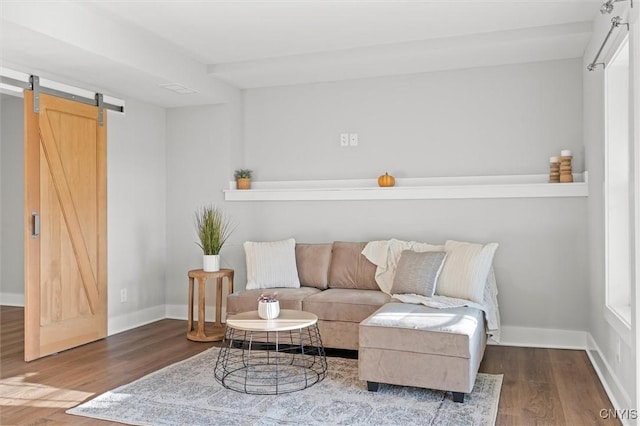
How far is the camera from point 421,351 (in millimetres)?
3240

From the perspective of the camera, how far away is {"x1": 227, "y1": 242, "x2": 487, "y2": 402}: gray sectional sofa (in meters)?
3.18

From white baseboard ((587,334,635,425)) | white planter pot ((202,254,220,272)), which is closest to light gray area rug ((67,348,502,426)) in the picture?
white baseboard ((587,334,635,425))

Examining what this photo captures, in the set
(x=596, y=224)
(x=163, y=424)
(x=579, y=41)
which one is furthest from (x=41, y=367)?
(x=579, y=41)

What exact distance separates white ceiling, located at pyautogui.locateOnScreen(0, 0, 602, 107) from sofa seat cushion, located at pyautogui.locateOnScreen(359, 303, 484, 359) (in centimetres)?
211

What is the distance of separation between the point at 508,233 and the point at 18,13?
398 centimetres

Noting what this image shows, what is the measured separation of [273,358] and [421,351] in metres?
1.41

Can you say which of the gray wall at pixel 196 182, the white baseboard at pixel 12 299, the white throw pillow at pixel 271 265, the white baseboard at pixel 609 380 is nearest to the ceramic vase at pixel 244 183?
the gray wall at pixel 196 182

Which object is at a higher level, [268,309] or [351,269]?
[351,269]

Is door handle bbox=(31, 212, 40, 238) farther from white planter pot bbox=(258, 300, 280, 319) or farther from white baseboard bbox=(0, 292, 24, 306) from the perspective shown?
white baseboard bbox=(0, 292, 24, 306)

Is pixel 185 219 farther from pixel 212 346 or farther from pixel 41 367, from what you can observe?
pixel 41 367

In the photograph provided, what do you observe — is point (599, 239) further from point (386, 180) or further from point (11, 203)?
point (11, 203)

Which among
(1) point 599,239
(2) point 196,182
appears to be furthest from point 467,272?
(2) point 196,182

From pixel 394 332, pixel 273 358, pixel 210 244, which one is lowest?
pixel 273 358

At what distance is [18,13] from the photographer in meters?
3.20
